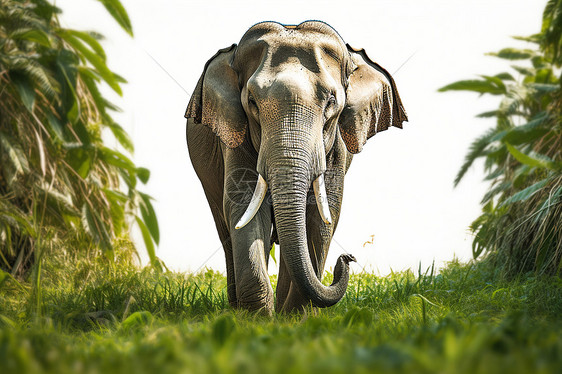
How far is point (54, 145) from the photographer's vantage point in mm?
10602

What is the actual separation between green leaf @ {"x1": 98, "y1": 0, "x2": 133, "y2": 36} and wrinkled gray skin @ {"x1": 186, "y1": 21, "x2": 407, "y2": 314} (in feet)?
22.8

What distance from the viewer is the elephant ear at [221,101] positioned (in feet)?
16.5

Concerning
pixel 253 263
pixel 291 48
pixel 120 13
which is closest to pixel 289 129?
pixel 291 48

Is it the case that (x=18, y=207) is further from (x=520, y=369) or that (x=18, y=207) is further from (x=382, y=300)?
(x=520, y=369)

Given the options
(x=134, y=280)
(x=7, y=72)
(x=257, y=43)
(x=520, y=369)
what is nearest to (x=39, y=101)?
(x=7, y=72)

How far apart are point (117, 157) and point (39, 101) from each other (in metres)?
1.78

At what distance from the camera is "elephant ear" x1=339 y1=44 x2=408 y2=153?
5.21m

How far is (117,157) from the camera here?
11.7 meters

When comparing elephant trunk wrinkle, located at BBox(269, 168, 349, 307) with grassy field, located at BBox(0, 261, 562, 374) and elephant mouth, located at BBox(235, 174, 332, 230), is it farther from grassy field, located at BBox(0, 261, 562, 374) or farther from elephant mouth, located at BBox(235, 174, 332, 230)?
grassy field, located at BBox(0, 261, 562, 374)

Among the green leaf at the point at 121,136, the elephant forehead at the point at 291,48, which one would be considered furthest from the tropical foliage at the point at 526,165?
the green leaf at the point at 121,136

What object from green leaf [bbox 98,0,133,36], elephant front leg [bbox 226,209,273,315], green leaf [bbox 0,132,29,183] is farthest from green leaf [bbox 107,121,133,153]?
elephant front leg [bbox 226,209,273,315]

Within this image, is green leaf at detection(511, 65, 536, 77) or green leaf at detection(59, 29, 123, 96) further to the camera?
green leaf at detection(511, 65, 536, 77)

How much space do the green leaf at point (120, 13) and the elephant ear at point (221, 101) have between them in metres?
6.90

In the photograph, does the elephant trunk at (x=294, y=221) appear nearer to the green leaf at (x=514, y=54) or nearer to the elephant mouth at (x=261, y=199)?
the elephant mouth at (x=261, y=199)
